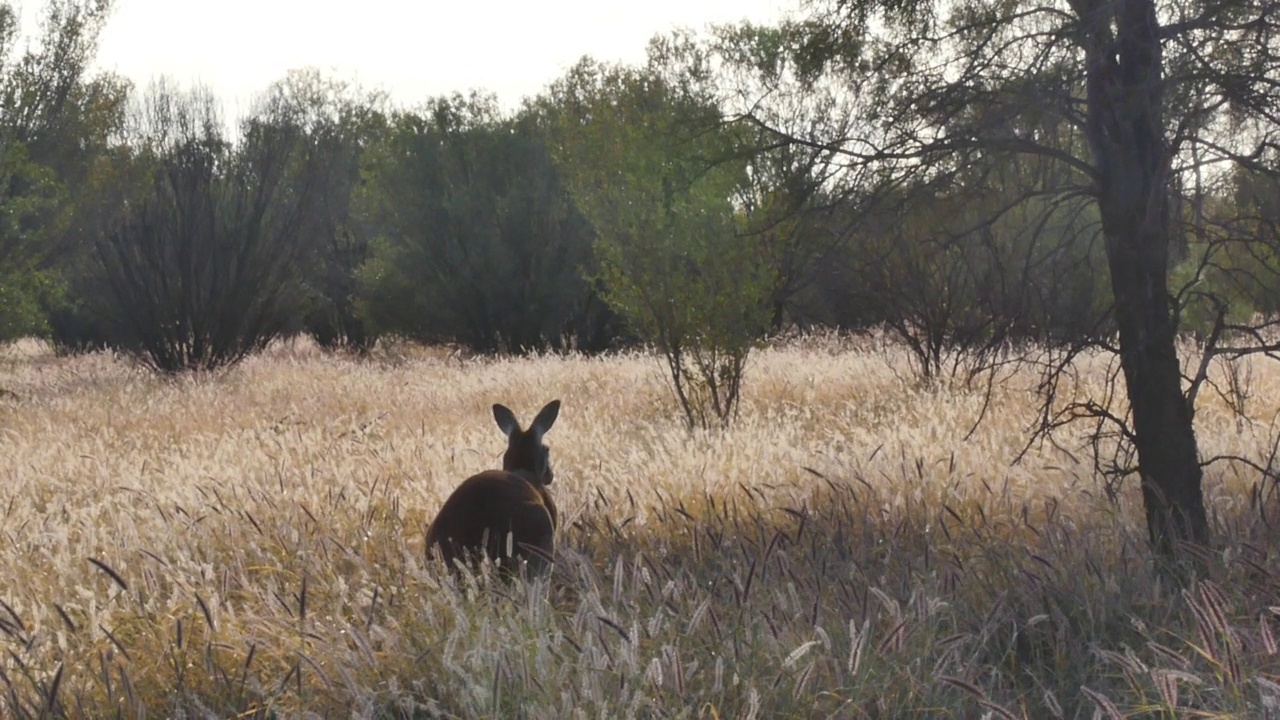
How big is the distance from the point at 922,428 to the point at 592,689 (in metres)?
4.97

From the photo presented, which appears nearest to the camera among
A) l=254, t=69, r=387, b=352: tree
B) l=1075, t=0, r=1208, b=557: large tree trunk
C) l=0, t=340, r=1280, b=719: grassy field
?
l=0, t=340, r=1280, b=719: grassy field

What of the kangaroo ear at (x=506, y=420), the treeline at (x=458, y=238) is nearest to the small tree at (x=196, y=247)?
the treeline at (x=458, y=238)

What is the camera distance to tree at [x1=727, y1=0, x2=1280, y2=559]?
4508 mm

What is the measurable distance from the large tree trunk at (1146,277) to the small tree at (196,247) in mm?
14531

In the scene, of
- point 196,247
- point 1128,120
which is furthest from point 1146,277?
point 196,247

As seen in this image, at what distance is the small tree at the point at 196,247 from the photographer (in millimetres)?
17000

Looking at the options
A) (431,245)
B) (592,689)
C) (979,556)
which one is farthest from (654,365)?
(592,689)

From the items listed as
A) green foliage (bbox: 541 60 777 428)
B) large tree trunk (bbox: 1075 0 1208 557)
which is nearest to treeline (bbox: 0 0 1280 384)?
green foliage (bbox: 541 60 777 428)

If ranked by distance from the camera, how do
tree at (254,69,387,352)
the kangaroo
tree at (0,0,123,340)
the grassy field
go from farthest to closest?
tree at (254,69,387,352), tree at (0,0,123,340), the kangaroo, the grassy field

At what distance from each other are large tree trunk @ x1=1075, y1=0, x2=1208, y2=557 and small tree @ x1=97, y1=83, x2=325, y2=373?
14.5m

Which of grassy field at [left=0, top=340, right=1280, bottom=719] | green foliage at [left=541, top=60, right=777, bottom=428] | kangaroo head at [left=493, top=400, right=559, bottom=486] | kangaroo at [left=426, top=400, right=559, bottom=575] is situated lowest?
grassy field at [left=0, top=340, right=1280, bottom=719]

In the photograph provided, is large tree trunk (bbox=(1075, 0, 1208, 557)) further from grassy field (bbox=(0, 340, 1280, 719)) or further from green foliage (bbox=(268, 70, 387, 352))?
green foliage (bbox=(268, 70, 387, 352))

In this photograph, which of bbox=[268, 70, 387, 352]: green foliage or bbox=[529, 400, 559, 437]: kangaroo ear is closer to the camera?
bbox=[529, 400, 559, 437]: kangaroo ear

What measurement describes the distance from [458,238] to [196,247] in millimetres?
5125
